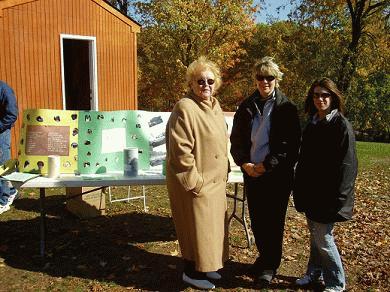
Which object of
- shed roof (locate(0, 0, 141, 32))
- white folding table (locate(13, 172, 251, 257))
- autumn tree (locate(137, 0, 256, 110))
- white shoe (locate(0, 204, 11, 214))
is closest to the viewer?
white folding table (locate(13, 172, 251, 257))

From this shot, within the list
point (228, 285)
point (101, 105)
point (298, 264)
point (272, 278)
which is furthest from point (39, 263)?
point (101, 105)

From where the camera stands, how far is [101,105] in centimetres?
1169

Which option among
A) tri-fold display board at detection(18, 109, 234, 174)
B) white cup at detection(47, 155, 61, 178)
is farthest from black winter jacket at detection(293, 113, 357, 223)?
white cup at detection(47, 155, 61, 178)

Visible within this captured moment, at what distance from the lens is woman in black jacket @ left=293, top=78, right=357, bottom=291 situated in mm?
3338

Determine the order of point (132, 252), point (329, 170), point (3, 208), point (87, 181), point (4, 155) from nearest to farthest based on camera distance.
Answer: point (329, 170) → point (87, 181) → point (132, 252) → point (4, 155) → point (3, 208)

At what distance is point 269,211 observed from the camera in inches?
149

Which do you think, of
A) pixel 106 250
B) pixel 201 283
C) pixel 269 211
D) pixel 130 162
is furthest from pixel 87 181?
pixel 269 211

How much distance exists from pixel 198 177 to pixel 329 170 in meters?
1.11

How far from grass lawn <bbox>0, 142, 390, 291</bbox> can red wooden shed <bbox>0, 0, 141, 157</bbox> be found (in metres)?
4.35

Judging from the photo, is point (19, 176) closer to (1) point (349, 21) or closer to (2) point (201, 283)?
(2) point (201, 283)

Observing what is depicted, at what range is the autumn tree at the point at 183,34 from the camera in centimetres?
2134

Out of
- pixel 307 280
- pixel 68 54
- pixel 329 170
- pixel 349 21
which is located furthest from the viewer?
pixel 349 21

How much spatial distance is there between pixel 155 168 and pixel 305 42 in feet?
59.7

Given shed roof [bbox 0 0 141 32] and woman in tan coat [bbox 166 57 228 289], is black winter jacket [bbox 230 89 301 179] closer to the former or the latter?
woman in tan coat [bbox 166 57 228 289]
